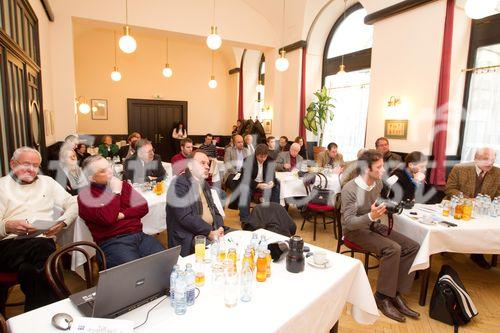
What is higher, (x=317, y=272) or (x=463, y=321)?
(x=317, y=272)

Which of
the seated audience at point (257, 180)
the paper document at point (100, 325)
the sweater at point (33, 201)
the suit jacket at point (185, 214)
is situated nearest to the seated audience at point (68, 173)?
the sweater at point (33, 201)

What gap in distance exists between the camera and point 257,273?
1667mm

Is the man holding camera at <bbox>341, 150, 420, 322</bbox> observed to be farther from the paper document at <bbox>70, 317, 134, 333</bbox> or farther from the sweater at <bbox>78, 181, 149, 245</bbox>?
the paper document at <bbox>70, 317, 134, 333</bbox>

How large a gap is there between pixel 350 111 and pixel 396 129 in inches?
69.9

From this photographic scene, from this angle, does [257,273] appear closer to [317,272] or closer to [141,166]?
[317,272]

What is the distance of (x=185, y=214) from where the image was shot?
2492 mm

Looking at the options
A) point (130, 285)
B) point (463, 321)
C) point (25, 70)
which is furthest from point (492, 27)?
point (25, 70)

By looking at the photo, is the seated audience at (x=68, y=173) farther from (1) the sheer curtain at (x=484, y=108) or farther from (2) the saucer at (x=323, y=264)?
(1) the sheer curtain at (x=484, y=108)

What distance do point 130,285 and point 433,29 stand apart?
18.5 ft

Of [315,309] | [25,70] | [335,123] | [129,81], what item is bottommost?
[315,309]

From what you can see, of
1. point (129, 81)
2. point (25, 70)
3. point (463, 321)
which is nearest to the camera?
point (463, 321)

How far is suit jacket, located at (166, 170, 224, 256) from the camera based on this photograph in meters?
2.50

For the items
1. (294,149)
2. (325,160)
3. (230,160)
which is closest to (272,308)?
(294,149)

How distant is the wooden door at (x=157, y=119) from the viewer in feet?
34.1
